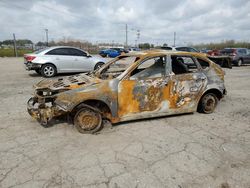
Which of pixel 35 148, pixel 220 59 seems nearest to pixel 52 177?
pixel 35 148

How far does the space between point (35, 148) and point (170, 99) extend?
280 centimetres

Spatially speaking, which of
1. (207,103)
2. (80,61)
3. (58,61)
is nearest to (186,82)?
(207,103)

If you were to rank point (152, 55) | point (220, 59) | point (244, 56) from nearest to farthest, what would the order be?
1. point (152, 55)
2. point (220, 59)
3. point (244, 56)

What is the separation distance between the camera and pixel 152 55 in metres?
4.32

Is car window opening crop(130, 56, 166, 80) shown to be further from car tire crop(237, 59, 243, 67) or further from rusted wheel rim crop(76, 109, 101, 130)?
car tire crop(237, 59, 243, 67)

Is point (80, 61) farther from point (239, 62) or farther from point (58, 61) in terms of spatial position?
point (239, 62)

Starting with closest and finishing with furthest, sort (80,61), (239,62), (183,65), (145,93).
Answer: (145,93)
(183,65)
(80,61)
(239,62)

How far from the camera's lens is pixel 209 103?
16.5 feet

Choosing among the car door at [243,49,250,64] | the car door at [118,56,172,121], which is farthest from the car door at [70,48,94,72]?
the car door at [243,49,250,64]

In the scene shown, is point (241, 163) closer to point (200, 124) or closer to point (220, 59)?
point (200, 124)

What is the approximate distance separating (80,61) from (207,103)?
293 inches

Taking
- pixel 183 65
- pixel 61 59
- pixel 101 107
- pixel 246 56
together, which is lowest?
pixel 101 107

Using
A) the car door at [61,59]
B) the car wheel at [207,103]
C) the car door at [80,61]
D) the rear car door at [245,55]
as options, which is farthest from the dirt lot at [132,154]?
the rear car door at [245,55]

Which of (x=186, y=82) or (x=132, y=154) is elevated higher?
(x=186, y=82)
